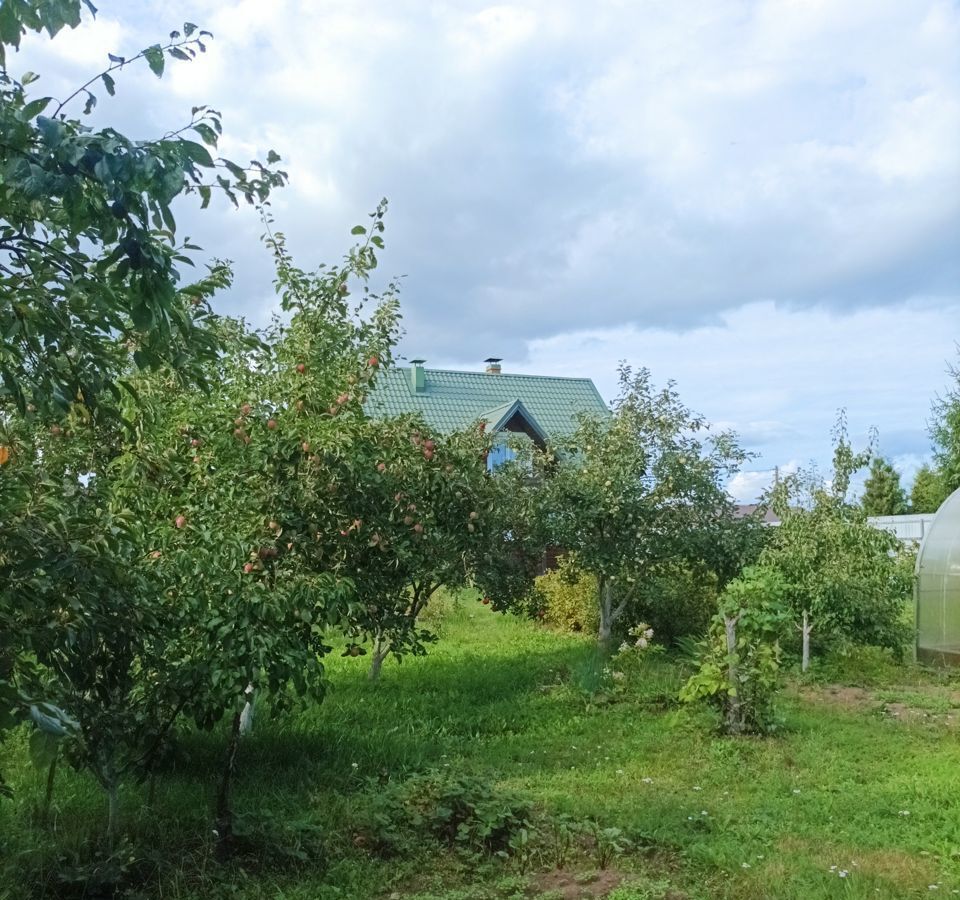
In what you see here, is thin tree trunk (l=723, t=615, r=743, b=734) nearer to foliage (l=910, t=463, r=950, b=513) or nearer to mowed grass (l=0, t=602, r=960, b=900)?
mowed grass (l=0, t=602, r=960, b=900)

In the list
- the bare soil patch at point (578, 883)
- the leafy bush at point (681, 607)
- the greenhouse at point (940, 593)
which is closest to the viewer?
the bare soil patch at point (578, 883)

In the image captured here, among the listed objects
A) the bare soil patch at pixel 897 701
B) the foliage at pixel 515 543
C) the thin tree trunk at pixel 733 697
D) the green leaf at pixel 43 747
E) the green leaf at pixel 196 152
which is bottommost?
the bare soil patch at pixel 897 701

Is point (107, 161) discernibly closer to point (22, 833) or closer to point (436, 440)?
point (22, 833)

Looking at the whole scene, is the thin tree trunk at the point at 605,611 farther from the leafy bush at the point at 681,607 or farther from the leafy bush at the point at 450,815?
the leafy bush at the point at 450,815

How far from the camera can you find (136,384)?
6.56 metres

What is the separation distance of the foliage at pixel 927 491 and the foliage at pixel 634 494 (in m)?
27.6

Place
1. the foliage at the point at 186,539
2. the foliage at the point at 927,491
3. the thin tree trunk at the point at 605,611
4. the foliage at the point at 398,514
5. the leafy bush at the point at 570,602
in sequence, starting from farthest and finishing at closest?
the foliage at the point at 927,491 < the leafy bush at the point at 570,602 < the thin tree trunk at the point at 605,611 < the foliage at the point at 398,514 < the foliage at the point at 186,539

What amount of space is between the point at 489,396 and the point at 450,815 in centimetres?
2316

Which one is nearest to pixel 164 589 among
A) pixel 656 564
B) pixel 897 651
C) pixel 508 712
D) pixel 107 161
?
pixel 107 161

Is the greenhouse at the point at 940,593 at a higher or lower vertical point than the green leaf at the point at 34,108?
lower

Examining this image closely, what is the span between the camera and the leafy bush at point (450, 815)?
213 inches

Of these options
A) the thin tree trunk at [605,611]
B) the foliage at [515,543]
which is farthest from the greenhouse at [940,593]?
the foliage at [515,543]

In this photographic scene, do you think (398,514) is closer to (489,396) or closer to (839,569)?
(839,569)

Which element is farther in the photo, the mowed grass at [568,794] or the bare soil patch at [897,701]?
the bare soil patch at [897,701]
